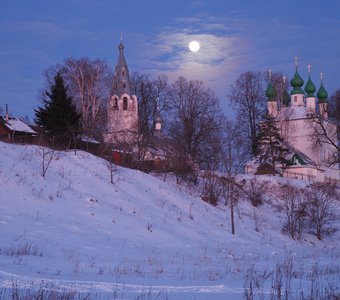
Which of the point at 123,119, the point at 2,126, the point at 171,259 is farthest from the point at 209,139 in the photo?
the point at 171,259

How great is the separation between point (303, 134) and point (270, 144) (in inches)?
391

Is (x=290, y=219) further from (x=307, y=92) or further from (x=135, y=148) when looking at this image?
(x=307, y=92)

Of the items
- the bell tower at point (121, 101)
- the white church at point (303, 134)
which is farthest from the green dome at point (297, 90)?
the bell tower at point (121, 101)

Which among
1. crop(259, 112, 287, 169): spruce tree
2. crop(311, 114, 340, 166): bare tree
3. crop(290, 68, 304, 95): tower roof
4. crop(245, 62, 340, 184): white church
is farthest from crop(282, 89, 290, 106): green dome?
crop(259, 112, 287, 169): spruce tree

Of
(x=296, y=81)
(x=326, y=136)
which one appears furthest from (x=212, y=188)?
(x=296, y=81)

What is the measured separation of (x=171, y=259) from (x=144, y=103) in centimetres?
4987

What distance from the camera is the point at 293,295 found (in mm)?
7891

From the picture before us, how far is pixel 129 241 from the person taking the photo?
18.5 meters

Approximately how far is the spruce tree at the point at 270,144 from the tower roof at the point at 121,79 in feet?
48.0

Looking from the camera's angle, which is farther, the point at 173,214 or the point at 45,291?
the point at 173,214

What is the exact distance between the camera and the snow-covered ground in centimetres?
882

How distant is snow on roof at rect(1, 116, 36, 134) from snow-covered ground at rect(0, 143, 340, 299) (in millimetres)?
12031

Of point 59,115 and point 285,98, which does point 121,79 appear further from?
point 59,115

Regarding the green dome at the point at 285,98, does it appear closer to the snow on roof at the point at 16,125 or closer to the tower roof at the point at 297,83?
the tower roof at the point at 297,83
